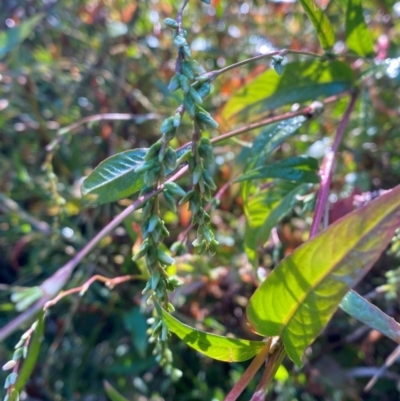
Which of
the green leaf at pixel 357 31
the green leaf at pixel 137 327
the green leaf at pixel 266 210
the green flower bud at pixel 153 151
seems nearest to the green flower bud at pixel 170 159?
the green flower bud at pixel 153 151

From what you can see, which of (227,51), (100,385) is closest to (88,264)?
(100,385)

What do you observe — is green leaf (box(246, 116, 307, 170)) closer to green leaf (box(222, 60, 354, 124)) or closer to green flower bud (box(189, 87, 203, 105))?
green leaf (box(222, 60, 354, 124))

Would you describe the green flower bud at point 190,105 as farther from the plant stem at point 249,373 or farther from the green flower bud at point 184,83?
the plant stem at point 249,373

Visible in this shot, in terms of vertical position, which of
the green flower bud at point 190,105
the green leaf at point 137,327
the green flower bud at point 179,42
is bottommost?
the green leaf at point 137,327

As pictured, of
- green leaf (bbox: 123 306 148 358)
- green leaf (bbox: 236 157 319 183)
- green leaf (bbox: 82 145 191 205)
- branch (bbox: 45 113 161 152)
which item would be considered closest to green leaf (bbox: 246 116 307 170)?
green leaf (bbox: 236 157 319 183)

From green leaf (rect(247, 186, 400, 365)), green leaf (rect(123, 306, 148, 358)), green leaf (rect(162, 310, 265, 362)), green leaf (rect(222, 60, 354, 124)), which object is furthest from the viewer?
green leaf (rect(123, 306, 148, 358))

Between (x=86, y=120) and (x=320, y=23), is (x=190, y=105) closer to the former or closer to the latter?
(x=320, y=23)
